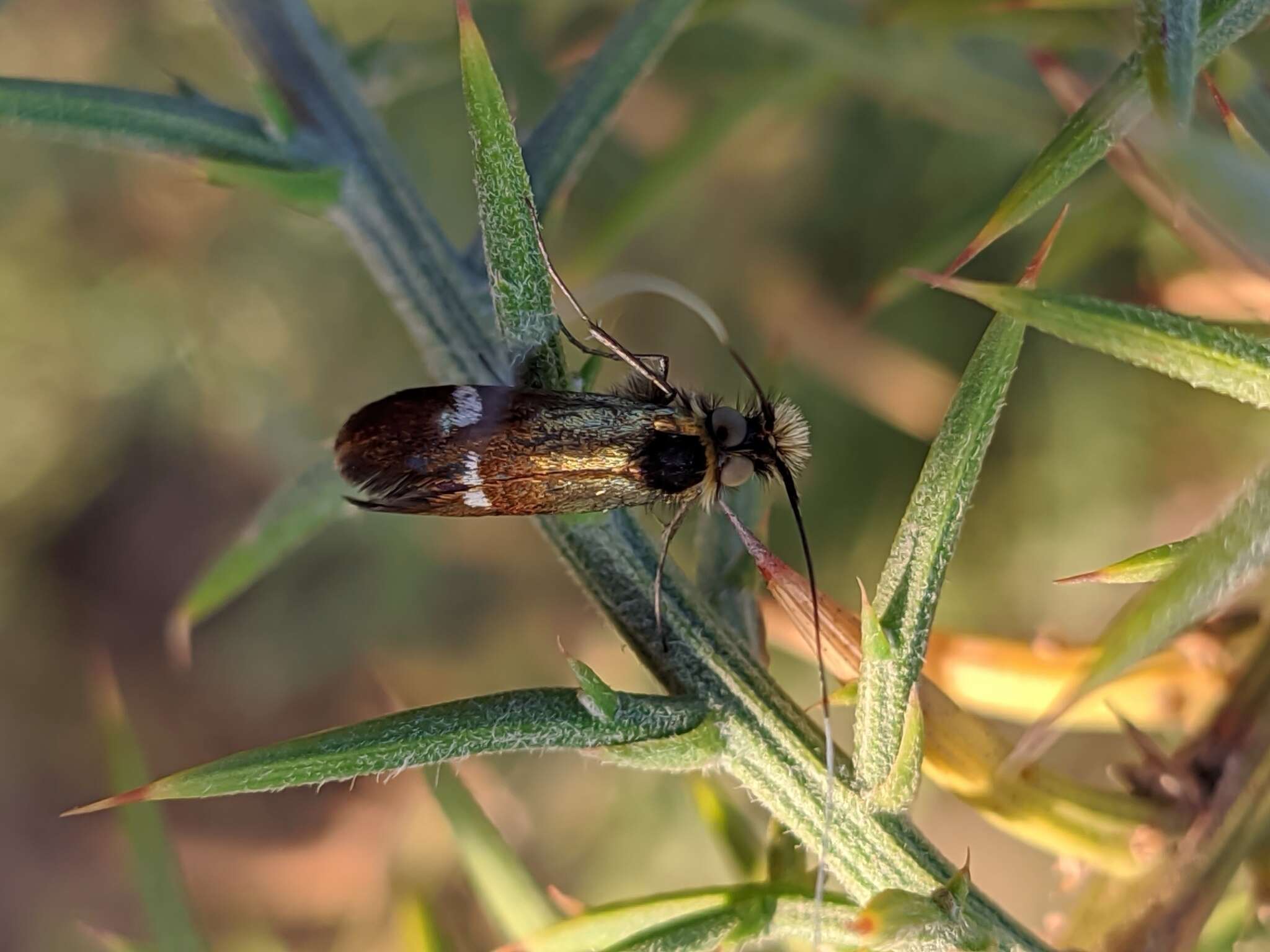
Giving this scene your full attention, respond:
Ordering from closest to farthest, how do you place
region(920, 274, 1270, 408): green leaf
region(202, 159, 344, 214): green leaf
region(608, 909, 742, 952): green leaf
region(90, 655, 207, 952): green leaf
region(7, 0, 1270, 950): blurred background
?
region(920, 274, 1270, 408): green leaf, region(608, 909, 742, 952): green leaf, region(202, 159, 344, 214): green leaf, region(90, 655, 207, 952): green leaf, region(7, 0, 1270, 950): blurred background

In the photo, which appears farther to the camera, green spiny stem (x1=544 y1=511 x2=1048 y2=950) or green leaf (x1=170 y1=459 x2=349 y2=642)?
green leaf (x1=170 y1=459 x2=349 y2=642)

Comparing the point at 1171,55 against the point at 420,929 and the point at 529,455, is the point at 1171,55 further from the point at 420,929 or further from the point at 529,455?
the point at 420,929

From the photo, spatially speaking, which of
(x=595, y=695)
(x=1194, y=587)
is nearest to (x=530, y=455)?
(x=595, y=695)

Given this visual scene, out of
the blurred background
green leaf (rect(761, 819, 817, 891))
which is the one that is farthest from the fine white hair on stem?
green leaf (rect(761, 819, 817, 891))

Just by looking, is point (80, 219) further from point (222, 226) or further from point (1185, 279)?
point (1185, 279)

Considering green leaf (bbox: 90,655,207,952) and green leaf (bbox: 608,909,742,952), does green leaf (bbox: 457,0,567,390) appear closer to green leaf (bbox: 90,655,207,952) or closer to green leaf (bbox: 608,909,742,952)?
green leaf (bbox: 608,909,742,952)

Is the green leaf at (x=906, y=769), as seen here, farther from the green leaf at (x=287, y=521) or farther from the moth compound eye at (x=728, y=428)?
the green leaf at (x=287, y=521)

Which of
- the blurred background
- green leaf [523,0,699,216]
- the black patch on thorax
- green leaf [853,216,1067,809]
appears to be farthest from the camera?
the blurred background
